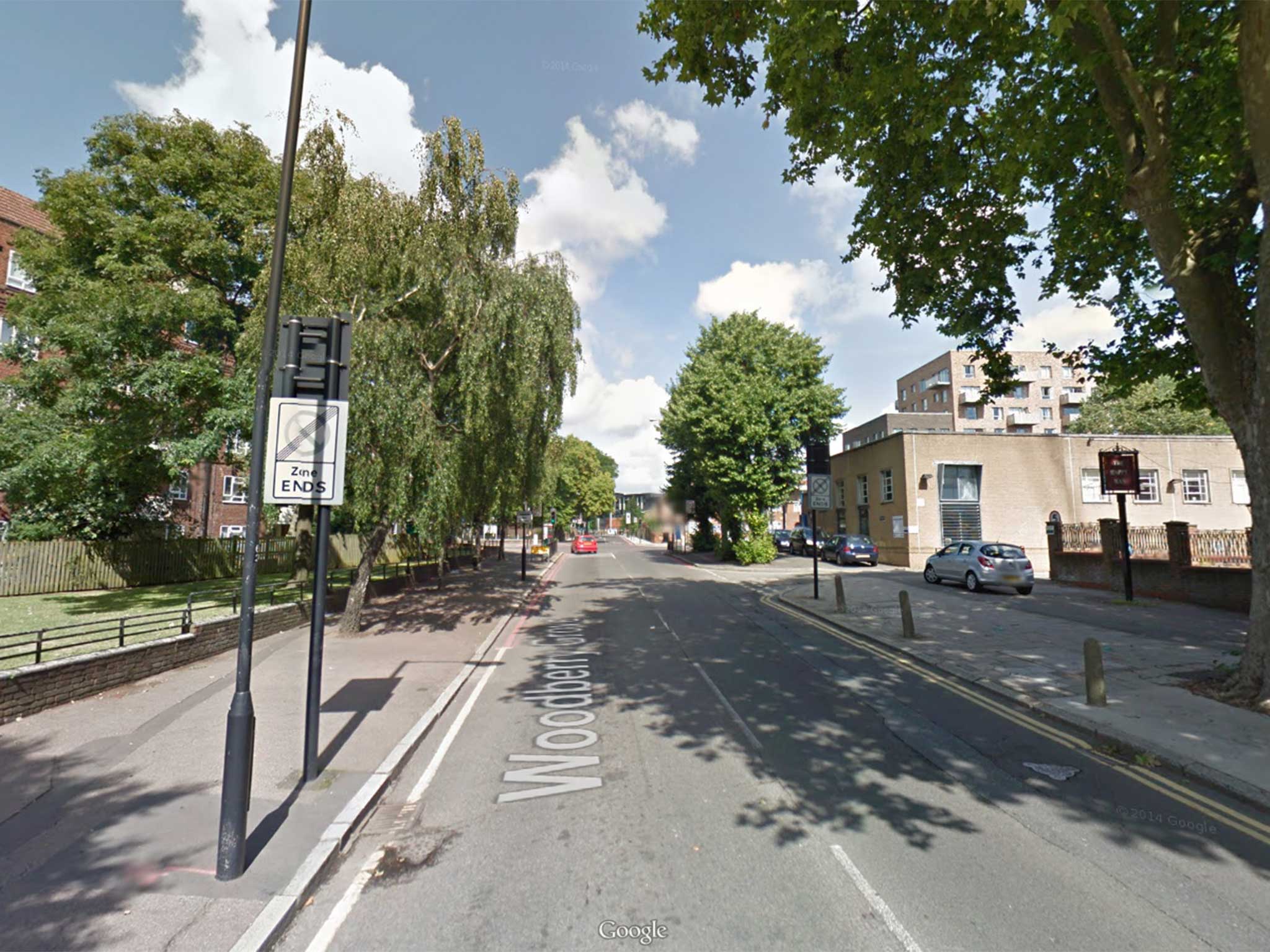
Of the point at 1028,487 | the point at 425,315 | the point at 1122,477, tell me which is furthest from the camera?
the point at 1028,487

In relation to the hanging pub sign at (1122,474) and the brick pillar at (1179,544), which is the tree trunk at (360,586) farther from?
the brick pillar at (1179,544)

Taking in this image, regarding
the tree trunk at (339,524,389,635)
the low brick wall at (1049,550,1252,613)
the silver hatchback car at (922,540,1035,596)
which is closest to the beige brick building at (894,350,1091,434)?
the low brick wall at (1049,550,1252,613)

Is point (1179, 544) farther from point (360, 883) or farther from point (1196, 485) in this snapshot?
point (1196, 485)

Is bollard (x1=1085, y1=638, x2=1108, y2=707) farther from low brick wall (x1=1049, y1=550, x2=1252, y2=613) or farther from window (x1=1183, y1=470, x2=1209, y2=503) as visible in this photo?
window (x1=1183, y1=470, x2=1209, y2=503)

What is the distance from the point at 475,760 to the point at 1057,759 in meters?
5.79

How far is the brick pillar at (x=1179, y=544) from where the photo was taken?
54.4 ft

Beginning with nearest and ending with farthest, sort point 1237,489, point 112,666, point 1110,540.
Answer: point 112,666 → point 1110,540 → point 1237,489

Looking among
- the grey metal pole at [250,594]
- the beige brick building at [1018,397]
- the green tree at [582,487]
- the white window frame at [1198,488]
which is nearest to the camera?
the grey metal pole at [250,594]

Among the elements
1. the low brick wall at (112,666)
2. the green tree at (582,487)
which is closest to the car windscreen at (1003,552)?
the low brick wall at (112,666)

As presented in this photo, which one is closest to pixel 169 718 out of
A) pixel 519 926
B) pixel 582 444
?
pixel 519 926

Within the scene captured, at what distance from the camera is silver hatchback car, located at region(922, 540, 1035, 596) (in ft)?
61.4

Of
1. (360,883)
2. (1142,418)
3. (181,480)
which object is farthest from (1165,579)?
(1142,418)

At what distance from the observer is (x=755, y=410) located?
102 feet

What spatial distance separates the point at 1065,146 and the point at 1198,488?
109 feet
